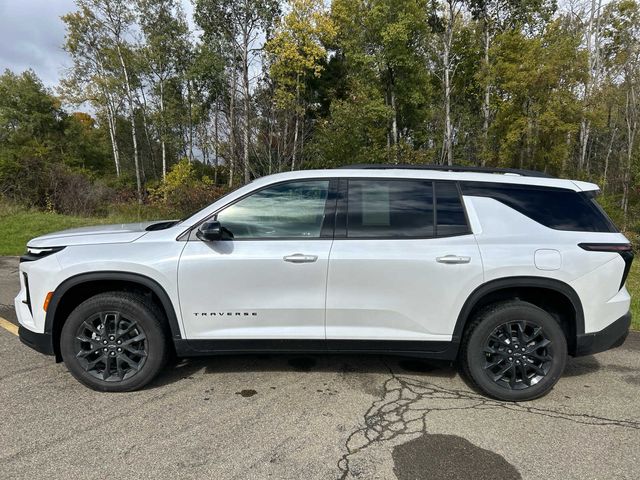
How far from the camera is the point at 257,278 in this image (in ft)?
10.6

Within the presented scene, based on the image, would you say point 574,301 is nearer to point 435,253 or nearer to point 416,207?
point 435,253

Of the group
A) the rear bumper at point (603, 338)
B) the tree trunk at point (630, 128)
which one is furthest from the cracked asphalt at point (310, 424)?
the tree trunk at point (630, 128)

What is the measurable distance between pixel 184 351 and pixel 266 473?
1293 millimetres

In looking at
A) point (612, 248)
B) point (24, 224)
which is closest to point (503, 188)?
point (612, 248)

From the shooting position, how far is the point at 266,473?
2473 mm

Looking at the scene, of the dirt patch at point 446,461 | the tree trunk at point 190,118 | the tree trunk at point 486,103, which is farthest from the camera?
the tree trunk at point 190,118

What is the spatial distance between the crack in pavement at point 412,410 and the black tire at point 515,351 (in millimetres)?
136

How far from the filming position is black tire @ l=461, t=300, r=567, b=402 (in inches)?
131

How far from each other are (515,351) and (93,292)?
3506mm

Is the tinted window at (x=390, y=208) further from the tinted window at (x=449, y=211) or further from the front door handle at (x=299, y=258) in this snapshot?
the front door handle at (x=299, y=258)

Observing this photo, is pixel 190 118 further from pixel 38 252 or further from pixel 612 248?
pixel 612 248

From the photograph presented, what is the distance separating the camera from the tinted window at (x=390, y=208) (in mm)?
3357

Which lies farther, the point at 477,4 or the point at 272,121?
the point at 477,4

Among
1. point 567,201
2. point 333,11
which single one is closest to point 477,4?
point 333,11
